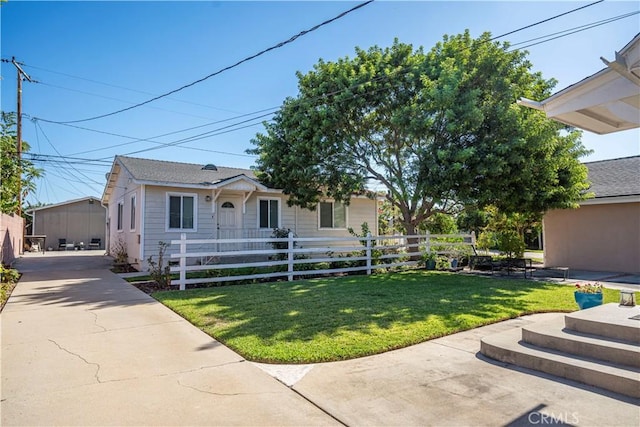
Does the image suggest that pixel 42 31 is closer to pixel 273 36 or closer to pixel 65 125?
pixel 273 36

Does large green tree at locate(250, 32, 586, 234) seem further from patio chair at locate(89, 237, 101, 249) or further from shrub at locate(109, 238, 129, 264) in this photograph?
patio chair at locate(89, 237, 101, 249)

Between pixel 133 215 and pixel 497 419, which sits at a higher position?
pixel 133 215

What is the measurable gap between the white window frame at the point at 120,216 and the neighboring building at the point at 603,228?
19.2 metres

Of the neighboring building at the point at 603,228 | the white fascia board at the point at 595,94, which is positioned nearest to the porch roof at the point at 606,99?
the white fascia board at the point at 595,94

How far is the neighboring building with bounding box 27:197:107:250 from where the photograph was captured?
30578mm

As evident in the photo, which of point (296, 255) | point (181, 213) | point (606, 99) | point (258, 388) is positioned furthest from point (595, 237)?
point (181, 213)

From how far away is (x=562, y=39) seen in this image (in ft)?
29.2

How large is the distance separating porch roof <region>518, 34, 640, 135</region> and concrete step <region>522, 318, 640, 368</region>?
2.74 m

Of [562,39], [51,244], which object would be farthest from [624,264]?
[51,244]

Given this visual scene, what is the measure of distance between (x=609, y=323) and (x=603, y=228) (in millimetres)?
11997

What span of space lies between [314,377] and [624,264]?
47.2ft

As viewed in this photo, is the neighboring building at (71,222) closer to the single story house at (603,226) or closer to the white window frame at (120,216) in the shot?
the white window frame at (120,216)

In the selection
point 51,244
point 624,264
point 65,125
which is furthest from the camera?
point 51,244

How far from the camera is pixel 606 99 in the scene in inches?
168
